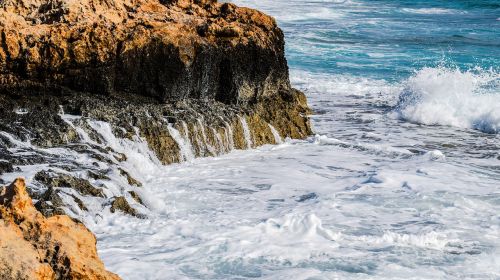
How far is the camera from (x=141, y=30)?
7918 millimetres

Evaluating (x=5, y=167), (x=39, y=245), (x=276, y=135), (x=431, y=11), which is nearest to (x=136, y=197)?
(x=5, y=167)

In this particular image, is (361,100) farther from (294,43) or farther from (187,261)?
(187,261)

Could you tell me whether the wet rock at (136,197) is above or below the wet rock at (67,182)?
below

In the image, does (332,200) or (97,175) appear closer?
(97,175)

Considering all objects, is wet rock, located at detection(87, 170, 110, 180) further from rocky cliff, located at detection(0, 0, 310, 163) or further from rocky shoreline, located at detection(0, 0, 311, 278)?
rocky cliff, located at detection(0, 0, 310, 163)

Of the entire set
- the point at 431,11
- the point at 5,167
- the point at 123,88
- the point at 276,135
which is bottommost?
the point at 276,135

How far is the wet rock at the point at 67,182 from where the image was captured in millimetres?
6062

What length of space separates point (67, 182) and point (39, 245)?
10.0 ft

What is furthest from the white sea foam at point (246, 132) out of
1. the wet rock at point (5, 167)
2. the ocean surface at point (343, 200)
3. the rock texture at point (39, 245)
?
the rock texture at point (39, 245)

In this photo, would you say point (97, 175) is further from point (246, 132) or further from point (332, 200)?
point (246, 132)

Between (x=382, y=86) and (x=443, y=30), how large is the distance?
32.2 ft

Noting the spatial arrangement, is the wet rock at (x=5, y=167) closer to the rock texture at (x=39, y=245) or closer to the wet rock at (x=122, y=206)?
the wet rock at (x=122, y=206)

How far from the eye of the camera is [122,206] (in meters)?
6.20

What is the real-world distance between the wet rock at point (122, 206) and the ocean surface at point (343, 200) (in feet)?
0.37
